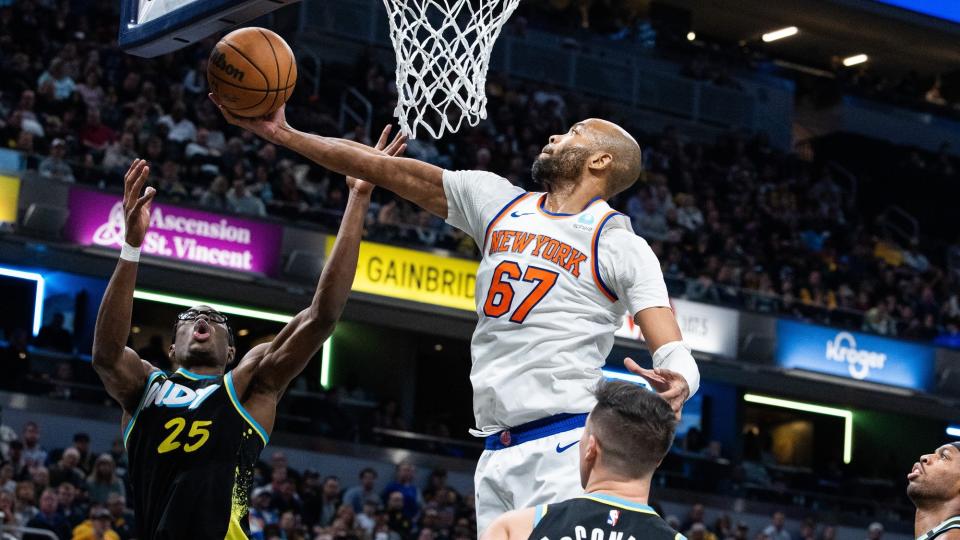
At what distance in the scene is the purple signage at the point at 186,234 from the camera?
1552 cm

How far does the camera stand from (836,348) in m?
20.8

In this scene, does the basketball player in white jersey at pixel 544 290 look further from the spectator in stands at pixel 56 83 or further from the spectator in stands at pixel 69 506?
the spectator in stands at pixel 56 83

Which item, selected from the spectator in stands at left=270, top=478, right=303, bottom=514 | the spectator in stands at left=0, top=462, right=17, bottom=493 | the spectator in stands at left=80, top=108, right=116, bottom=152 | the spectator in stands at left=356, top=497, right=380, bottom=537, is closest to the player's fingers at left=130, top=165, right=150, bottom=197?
the spectator in stands at left=0, top=462, right=17, bottom=493

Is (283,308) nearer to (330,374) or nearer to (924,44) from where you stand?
(330,374)

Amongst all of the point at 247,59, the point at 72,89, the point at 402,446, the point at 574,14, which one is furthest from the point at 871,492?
the point at 247,59

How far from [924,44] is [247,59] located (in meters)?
24.7

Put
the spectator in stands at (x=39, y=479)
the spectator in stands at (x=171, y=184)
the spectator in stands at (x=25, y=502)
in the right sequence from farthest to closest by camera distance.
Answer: the spectator in stands at (x=171, y=184)
the spectator in stands at (x=39, y=479)
the spectator in stands at (x=25, y=502)

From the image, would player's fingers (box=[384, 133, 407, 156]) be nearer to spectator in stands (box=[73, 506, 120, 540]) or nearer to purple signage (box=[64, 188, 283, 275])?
spectator in stands (box=[73, 506, 120, 540])

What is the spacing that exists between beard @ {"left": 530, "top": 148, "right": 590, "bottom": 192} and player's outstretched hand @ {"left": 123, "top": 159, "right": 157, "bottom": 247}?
140cm

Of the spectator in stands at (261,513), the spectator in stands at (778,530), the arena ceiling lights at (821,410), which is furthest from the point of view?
the arena ceiling lights at (821,410)

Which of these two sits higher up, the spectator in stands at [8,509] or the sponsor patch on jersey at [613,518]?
the sponsor patch on jersey at [613,518]

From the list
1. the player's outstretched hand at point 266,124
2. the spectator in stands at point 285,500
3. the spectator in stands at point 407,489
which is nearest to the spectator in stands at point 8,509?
the spectator in stands at point 285,500

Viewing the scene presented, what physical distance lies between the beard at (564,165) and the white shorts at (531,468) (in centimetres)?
86

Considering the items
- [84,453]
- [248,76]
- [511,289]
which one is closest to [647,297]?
[511,289]
